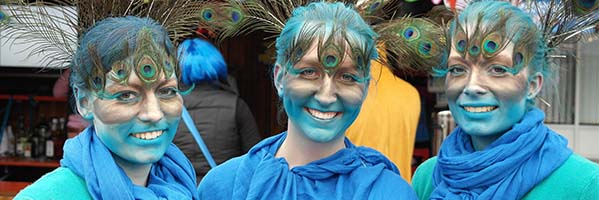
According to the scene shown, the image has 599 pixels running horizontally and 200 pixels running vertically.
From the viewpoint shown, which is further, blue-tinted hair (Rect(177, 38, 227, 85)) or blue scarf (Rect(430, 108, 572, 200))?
blue-tinted hair (Rect(177, 38, 227, 85))

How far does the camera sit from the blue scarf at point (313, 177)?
234cm

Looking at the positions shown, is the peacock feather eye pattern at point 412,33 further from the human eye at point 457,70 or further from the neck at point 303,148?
the neck at point 303,148

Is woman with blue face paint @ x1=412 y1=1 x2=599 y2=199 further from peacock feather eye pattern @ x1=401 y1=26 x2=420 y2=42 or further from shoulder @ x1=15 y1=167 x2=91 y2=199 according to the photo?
shoulder @ x1=15 y1=167 x2=91 y2=199

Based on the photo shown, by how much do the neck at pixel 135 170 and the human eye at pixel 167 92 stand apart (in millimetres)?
164

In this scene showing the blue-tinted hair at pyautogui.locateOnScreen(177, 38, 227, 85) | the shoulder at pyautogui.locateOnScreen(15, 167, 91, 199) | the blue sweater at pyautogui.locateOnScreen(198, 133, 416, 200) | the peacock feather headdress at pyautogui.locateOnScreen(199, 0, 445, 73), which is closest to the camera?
the shoulder at pyautogui.locateOnScreen(15, 167, 91, 199)

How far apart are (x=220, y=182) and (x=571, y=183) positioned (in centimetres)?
85

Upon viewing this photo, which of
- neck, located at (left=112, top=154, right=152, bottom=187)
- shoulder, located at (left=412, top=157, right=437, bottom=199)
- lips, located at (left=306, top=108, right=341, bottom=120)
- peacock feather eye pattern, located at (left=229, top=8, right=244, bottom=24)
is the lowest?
shoulder, located at (left=412, top=157, right=437, bottom=199)

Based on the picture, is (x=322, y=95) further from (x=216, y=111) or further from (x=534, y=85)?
(x=216, y=111)

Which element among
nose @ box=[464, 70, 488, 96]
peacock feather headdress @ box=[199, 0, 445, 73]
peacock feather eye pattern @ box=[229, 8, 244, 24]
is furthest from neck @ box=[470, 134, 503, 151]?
peacock feather eye pattern @ box=[229, 8, 244, 24]

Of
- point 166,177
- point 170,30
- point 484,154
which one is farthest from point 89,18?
point 484,154

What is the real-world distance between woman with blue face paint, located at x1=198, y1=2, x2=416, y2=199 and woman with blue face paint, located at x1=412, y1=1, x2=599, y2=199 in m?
0.19

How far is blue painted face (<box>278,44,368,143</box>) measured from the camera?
7.57 ft

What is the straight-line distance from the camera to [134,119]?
2150 millimetres

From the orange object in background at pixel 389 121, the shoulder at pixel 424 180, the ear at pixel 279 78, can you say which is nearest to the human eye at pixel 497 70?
the shoulder at pixel 424 180
